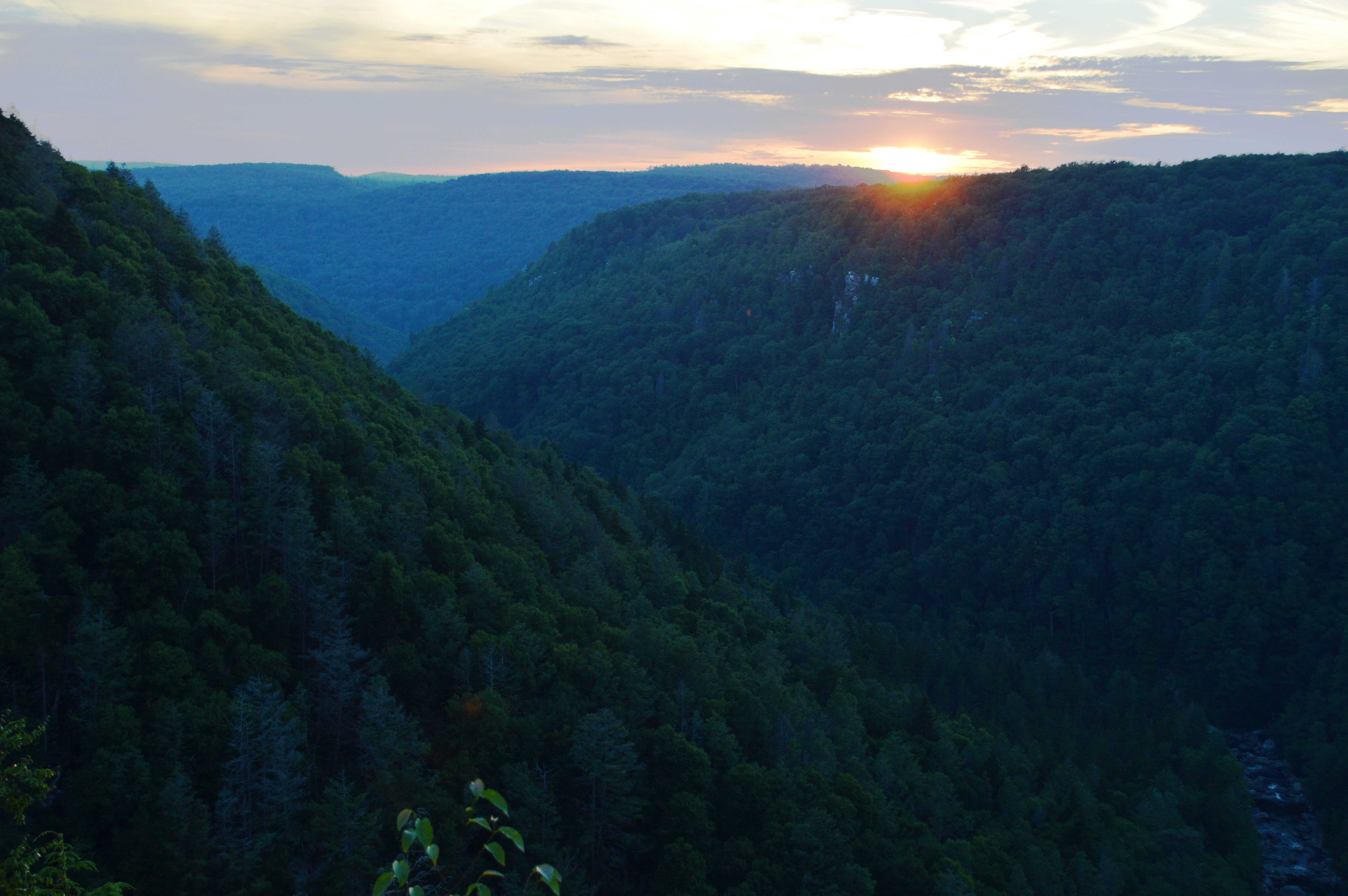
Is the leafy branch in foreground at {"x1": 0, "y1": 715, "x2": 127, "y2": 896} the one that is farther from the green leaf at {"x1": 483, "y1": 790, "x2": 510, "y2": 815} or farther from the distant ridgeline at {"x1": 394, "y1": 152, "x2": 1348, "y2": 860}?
the distant ridgeline at {"x1": 394, "y1": 152, "x2": 1348, "y2": 860}

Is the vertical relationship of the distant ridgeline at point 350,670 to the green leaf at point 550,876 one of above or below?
below

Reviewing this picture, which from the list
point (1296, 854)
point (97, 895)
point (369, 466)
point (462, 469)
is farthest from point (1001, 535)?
point (97, 895)

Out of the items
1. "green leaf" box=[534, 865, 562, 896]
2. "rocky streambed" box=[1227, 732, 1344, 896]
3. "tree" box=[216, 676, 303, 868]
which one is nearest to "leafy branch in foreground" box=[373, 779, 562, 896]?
"green leaf" box=[534, 865, 562, 896]

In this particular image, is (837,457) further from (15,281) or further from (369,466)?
(15,281)

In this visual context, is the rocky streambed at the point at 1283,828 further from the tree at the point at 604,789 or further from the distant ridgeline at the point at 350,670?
the tree at the point at 604,789

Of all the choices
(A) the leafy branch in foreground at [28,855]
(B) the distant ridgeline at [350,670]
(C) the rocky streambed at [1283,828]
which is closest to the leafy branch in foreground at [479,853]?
(A) the leafy branch in foreground at [28,855]
